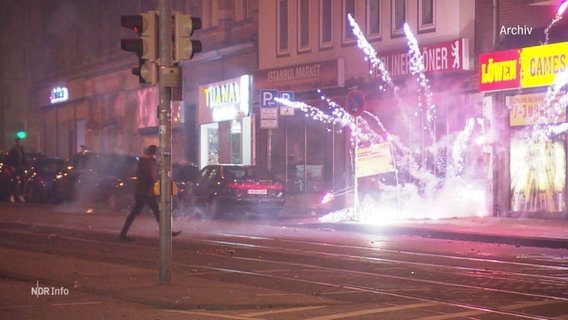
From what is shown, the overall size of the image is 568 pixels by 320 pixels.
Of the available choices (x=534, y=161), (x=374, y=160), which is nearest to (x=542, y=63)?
(x=534, y=161)

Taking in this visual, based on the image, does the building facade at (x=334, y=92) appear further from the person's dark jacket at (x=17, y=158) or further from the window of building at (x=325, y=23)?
the person's dark jacket at (x=17, y=158)

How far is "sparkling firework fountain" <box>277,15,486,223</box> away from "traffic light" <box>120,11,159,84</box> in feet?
41.0

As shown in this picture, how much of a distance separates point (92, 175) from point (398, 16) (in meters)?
11.3

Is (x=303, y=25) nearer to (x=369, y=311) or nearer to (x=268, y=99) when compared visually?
(x=268, y=99)

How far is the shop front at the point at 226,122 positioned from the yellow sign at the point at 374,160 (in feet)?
37.0

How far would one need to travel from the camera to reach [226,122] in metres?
39.1

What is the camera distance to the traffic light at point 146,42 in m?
11.5

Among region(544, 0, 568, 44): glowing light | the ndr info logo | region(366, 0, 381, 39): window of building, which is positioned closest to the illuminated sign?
region(366, 0, 381, 39): window of building

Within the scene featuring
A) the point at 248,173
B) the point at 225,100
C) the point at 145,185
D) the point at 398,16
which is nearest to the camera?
the point at 145,185

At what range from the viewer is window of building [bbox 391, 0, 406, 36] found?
96.4ft

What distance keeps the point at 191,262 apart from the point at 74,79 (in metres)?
41.1

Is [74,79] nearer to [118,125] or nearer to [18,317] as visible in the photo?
[118,125]

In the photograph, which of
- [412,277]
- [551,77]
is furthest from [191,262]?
[551,77]

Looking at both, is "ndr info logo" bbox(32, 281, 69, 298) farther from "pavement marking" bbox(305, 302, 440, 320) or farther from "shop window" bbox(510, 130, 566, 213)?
"shop window" bbox(510, 130, 566, 213)
